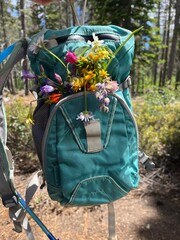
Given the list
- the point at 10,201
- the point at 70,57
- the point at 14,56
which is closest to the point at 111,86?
the point at 70,57

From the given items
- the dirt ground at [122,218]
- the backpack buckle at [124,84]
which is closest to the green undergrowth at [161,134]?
the dirt ground at [122,218]

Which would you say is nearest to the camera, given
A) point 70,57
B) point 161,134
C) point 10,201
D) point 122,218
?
point 70,57

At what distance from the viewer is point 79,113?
3.67 ft

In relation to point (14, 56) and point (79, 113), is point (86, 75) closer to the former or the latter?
point (79, 113)

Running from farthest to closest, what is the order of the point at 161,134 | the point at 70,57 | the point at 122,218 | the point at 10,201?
the point at 161,134, the point at 122,218, the point at 10,201, the point at 70,57

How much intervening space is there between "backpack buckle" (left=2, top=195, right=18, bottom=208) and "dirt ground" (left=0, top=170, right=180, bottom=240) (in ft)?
4.49

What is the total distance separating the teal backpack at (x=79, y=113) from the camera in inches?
43.3

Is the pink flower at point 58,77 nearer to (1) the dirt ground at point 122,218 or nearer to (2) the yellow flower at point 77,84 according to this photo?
(2) the yellow flower at point 77,84

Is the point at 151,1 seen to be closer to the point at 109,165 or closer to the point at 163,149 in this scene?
the point at 163,149

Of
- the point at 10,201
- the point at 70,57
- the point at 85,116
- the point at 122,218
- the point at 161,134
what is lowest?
the point at 122,218

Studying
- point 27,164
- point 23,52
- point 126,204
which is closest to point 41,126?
point 23,52

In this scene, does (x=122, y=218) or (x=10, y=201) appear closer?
(x=10, y=201)

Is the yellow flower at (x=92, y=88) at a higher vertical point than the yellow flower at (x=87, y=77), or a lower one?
lower

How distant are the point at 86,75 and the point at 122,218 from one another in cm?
199
